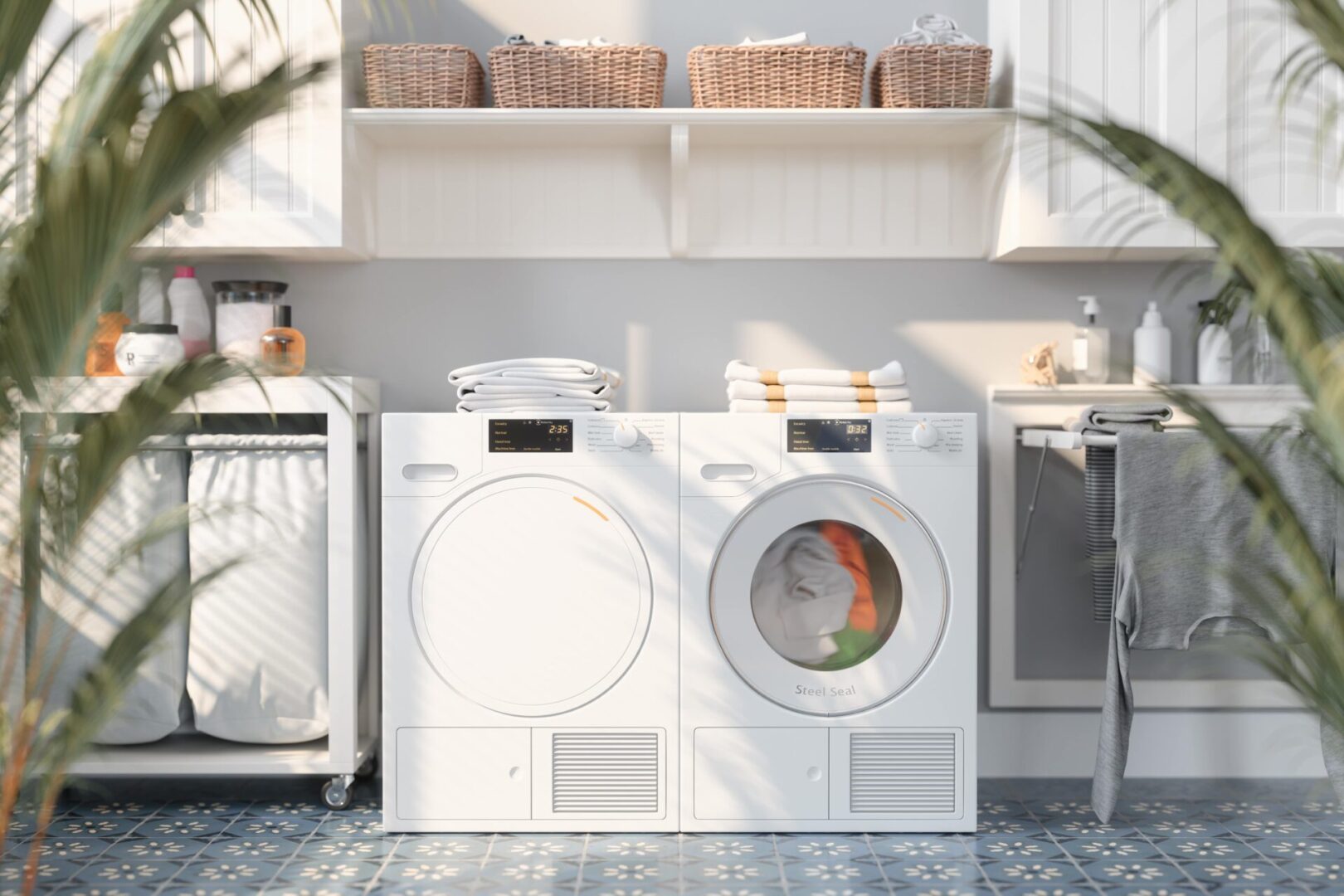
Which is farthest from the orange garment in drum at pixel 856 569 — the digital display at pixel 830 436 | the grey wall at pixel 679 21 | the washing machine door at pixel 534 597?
the grey wall at pixel 679 21

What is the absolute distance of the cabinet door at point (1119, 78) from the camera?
2412mm

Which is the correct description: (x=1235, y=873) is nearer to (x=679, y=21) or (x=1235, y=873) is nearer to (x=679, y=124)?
(x=679, y=124)

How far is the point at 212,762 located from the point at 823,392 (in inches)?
59.4

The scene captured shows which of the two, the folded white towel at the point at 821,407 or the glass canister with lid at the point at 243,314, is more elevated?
the glass canister with lid at the point at 243,314

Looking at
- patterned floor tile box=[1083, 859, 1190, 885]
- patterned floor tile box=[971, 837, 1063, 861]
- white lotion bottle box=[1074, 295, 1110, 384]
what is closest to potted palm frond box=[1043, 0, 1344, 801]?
patterned floor tile box=[1083, 859, 1190, 885]

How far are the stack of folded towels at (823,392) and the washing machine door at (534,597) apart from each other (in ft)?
1.28

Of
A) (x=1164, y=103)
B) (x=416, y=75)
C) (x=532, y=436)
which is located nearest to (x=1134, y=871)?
(x=532, y=436)

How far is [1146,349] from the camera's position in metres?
2.63

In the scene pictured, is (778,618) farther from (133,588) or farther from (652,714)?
(133,588)

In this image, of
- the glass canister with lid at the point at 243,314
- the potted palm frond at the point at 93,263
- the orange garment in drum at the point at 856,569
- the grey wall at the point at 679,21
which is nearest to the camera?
the potted palm frond at the point at 93,263

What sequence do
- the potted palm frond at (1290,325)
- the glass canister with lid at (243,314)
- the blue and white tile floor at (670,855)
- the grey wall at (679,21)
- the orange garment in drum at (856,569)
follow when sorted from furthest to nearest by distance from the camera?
the grey wall at (679,21)
the glass canister with lid at (243,314)
the orange garment in drum at (856,569)
the blue and white tile floor at (670,855)
the potted palm frond at (1290,325)

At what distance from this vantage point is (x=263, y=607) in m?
2.38

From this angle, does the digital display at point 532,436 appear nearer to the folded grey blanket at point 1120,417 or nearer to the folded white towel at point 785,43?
the folded white towel at point 785,43

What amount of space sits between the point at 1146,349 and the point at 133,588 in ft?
7.62
